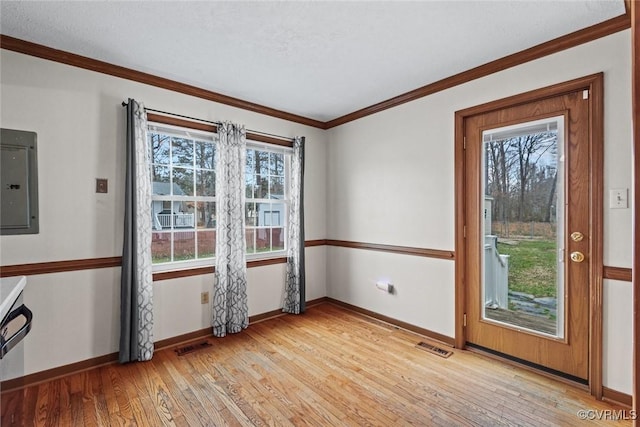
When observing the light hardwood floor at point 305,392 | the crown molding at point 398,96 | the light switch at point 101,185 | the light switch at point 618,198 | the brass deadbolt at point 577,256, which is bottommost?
the light hardwood floor at point 305,392

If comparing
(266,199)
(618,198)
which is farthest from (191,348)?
(618,198)

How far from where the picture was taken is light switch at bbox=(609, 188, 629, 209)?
2.00m

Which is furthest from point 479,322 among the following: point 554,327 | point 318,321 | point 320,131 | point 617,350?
point 320,131

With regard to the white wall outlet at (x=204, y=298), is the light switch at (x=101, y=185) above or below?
above

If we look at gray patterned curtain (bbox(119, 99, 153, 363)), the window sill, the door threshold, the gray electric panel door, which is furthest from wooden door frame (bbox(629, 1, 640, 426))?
the gray electric panel door

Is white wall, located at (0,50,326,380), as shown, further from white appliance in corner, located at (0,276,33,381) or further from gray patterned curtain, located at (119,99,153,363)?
white appliance in corner, located at (0,276,33,381)

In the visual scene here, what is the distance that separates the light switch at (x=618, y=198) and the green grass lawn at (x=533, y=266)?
451 millimetres

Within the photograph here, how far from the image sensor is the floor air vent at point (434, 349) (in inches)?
107

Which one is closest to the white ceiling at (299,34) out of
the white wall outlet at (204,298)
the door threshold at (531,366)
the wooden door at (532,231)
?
the wooden door at (532,231)

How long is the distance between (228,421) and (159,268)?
1.58 meters

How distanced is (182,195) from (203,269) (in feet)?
2.53

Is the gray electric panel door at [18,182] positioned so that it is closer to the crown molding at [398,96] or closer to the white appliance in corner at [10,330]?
the crown molding at [398,96]

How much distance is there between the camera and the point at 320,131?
4.21 meters

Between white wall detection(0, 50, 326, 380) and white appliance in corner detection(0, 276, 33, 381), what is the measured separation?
65cm
